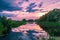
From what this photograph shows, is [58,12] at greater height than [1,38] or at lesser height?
greater

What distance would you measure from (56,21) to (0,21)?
11.4 ft

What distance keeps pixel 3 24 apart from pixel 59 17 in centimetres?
325

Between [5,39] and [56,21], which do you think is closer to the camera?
[56,21]

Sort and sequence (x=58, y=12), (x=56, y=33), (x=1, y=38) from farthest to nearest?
(x=1, y=38) < (x=58, y=12) < (x=56, y=33)

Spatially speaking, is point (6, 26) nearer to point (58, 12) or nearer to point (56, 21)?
point (58, 12)

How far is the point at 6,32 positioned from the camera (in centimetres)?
1053

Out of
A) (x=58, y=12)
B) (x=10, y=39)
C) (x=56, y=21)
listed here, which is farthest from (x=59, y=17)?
(x=10, y=39)

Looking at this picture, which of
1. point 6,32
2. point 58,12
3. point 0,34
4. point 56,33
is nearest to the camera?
point 56,33

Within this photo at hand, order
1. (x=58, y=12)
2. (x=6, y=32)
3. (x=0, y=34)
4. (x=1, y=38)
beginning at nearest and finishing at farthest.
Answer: (x=58, y=12), (x=1, y=38), (x=0, y=34), (x=6, y=32)

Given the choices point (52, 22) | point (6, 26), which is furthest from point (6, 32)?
point (52, 22)

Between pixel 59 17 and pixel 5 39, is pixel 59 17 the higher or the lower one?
the higher one

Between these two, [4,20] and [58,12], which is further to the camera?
[4,20]

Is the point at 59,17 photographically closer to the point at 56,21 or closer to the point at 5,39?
the point at 56,21

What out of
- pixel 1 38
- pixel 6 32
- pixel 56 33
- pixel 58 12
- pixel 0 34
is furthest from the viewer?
pixel 6 32
